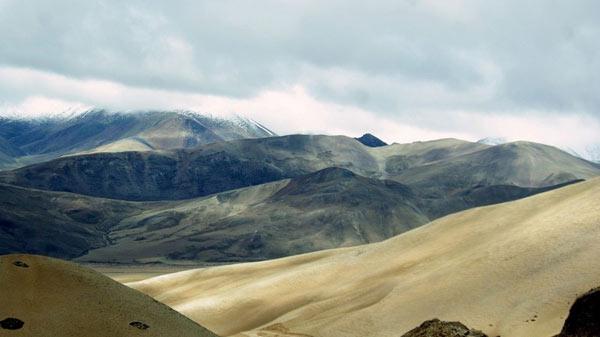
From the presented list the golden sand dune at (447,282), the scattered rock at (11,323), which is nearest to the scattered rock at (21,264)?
the scattered rock at (11,323)

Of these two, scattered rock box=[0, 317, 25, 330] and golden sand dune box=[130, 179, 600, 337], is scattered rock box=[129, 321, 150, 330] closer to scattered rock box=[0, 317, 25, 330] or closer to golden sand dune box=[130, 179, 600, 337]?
scattered rock box=[0, 317, 25, 330]

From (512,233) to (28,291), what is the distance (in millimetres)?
62804

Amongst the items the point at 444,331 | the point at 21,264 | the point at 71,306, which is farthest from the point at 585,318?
the point at 21,264

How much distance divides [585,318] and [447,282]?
133 feet

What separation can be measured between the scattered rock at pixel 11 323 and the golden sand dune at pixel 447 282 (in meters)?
39.0

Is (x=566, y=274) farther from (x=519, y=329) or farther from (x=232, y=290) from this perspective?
(x=232, y=290)

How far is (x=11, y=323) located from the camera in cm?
4669

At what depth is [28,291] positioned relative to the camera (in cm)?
5081

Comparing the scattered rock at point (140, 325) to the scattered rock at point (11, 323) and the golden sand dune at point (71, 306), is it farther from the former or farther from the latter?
the scattered rock at point (11, 323)

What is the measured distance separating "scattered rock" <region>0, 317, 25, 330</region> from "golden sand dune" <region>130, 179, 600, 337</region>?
3897 centimetres

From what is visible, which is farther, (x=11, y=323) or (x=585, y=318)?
(x=11, y=323)

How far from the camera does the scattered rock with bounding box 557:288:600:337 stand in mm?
42688

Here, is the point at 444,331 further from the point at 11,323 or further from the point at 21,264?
the point at 21,264

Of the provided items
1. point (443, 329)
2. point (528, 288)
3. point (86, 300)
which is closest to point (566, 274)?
point (528, 288)
